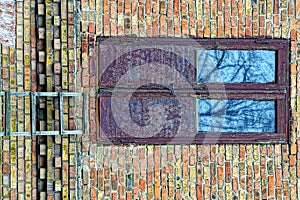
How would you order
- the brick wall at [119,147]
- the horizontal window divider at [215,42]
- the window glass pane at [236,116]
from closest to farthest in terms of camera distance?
the brick wall at [119,147] → the horizontal window divider at [215,42] → the window glass pane at [236,116]

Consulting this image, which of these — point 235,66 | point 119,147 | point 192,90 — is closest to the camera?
point 119,147

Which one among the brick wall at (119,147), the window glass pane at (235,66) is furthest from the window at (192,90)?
the brick wall at (119,147)

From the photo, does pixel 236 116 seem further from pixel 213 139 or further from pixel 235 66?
pixel 235 66

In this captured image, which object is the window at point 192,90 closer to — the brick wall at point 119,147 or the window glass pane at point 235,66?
the window glass pane at point 235,66

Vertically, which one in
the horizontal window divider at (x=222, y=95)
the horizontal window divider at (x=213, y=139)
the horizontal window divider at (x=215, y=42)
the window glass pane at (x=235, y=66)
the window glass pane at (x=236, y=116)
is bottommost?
the horizontal window divider at (x=213, y=139)

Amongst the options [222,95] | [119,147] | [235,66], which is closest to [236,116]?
[222,95]

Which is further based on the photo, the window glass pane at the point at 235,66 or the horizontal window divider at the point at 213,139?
the window glass pane at the point at 235,66

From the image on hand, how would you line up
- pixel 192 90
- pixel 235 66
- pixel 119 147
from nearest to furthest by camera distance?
pixel 119 147, pixel 192 90, pixel 235 66
